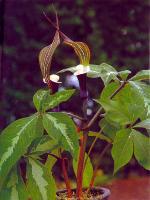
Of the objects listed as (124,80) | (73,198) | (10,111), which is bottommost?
(10,111)

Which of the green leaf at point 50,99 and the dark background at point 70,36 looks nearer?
the green leaf at point 50,99

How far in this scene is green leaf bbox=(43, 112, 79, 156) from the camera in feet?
1.79

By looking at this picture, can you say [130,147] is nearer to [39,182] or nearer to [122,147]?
[122,147]

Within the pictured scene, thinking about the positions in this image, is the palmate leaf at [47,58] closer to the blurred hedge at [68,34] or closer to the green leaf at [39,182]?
the green leaf at [39,182]

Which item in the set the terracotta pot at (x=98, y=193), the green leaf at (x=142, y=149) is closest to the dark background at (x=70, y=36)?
the terracotta pot at (x=98, y=193)

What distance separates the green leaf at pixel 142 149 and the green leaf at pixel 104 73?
0.09 meters

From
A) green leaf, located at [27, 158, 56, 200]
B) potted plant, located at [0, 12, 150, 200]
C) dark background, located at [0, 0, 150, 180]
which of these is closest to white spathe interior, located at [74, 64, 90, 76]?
potted plant, located at [0, 12, 150, 200]

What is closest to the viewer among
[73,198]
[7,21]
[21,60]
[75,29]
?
[73,198]

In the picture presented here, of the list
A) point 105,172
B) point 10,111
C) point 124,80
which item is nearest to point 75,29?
point 10,111

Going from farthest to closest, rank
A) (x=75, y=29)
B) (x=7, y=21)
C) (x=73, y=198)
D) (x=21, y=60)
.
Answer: (x=75, y=29), (x=21, y=60), (x=7, y=21), (x=73, y=198)

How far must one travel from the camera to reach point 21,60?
2.23 m

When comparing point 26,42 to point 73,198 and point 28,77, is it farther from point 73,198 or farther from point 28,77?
point 73,198

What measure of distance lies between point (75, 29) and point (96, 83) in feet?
0.99

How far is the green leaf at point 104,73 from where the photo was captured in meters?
0.61
